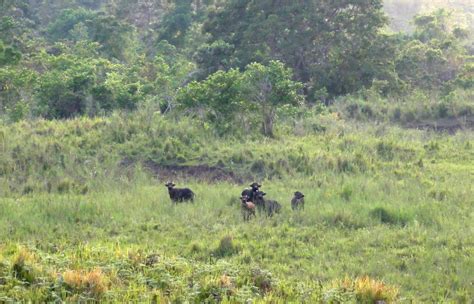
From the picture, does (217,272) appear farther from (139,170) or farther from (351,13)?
(351,13)

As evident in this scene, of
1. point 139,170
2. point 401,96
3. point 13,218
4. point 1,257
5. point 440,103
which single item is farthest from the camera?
point 401,96

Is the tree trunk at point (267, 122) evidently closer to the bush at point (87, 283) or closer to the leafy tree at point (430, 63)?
the bush at point (87, 283)

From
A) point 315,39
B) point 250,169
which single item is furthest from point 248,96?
point 315,39

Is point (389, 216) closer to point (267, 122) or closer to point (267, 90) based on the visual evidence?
point (267, 122)

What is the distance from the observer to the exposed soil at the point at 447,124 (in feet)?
65.5

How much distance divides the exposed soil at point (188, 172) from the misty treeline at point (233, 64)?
2.68 m

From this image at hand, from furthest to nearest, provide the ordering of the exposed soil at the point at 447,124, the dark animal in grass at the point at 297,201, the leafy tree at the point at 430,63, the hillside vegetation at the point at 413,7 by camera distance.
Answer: the hillside vegetation at the point at 413,7
the leafy tree at the point at 430,63
the exposed soil at the point at 447,124
the dark animal in grass at the point at 297,201

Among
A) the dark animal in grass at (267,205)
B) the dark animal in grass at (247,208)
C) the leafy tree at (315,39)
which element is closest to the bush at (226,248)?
the dark animal in grass at (247,208)

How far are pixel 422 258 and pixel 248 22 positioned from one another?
20.6 m

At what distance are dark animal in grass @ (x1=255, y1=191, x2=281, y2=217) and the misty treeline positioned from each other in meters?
6.06

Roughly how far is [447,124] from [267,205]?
12120mm

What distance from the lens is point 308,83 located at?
2642 cm

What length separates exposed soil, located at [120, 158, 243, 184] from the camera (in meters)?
13.9

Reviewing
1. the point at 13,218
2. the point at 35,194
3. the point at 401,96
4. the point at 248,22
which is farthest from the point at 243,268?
the point at 248,22
